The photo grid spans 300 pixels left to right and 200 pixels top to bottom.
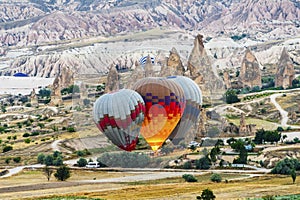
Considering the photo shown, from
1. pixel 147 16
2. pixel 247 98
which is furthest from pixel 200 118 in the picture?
pixel 147 16

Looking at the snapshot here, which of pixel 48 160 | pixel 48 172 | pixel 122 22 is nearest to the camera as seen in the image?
pixel 48 172

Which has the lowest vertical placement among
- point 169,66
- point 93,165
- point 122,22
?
point 93,165

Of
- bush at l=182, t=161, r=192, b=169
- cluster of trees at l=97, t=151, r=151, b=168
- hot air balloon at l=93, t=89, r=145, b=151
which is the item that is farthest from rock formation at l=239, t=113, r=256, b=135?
hot air balloon at l=93, t=89, r=145, b=151

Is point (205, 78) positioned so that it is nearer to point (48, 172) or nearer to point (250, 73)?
point (48, 172)

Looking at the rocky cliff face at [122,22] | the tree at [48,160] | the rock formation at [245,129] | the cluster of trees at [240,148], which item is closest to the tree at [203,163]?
the cluster of trees at [240,148]

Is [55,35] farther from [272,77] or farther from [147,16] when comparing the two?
[272,77]

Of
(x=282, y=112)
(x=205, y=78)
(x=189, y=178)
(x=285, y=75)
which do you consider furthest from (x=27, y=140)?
(x=285, y=75)
